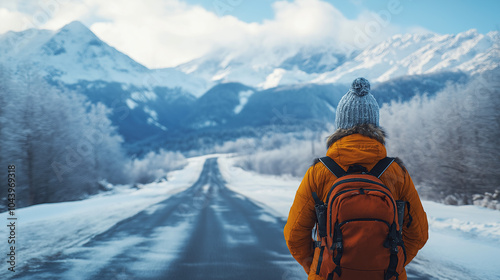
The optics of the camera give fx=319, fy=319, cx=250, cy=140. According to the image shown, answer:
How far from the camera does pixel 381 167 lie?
2.02 meters

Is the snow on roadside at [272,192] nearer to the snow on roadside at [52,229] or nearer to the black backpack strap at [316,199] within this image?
the snow on roadside at [52,229]

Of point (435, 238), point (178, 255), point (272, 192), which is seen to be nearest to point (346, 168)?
point (178, 255)

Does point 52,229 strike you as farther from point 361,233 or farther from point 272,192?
point 272,192

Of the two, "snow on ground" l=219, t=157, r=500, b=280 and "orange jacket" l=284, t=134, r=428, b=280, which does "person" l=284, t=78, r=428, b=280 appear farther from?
"snow on ground" l=219, t=157, r=500, b=280

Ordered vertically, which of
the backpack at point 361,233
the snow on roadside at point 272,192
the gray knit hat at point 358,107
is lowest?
the snow on roadside at point 272,192

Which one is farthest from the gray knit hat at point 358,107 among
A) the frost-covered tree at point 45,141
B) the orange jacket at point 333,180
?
the frost-covered tree at point 45,141

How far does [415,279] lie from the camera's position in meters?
4.55

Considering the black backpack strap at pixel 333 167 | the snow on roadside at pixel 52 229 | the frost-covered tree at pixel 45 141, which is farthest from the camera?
the frost-covered tree at pixel 45 141

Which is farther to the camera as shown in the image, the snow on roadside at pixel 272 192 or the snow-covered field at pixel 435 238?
the snow on roadside at pixel 272 192

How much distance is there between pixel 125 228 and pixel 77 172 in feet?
68.9

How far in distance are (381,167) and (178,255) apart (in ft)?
16.0

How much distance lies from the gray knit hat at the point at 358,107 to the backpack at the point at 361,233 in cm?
49

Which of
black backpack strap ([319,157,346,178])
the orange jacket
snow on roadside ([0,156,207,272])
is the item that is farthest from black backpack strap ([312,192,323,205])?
snow on roadside ([0,156,207,272])

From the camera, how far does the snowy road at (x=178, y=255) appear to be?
4.84 metres
